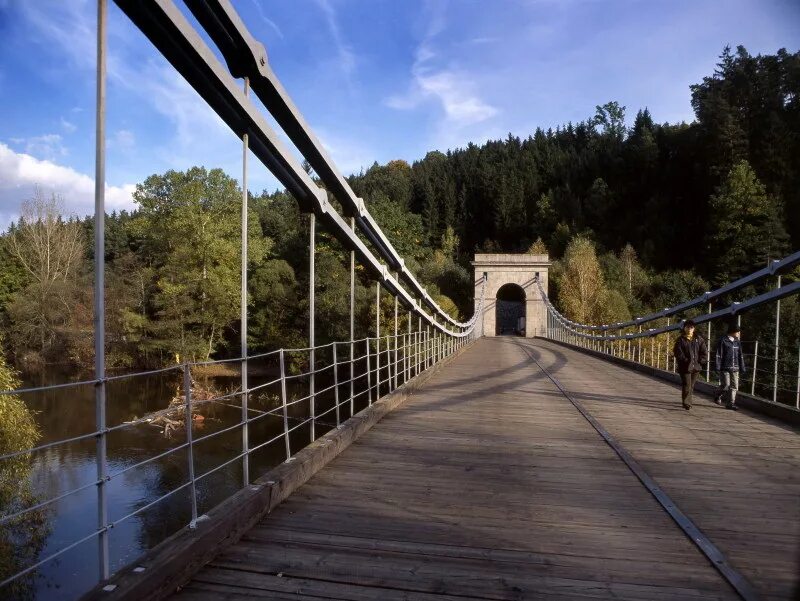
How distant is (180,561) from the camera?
6.44ft

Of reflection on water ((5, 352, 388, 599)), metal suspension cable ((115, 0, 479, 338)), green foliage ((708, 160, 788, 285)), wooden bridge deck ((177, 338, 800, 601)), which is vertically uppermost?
green foliage ((708, 160, 788, 285))

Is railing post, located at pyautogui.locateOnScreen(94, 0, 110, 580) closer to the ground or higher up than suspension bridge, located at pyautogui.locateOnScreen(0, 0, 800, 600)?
higher up

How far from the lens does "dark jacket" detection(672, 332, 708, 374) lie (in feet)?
20.7

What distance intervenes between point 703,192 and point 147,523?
44.5m

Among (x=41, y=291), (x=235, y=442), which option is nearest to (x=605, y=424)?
(x=235, y=442)

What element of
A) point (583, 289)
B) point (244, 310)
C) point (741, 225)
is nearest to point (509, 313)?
point (583, 289)

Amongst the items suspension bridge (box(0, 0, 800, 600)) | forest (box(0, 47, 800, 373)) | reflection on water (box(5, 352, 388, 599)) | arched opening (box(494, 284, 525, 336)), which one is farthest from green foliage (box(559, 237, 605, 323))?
suspension bridge (box(0, 0, 800, 600))

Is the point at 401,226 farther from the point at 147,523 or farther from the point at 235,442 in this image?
the point at 147,523

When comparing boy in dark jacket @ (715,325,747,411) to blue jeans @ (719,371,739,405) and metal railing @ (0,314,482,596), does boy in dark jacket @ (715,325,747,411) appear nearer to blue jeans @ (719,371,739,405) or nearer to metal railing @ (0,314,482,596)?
blue jeans @ (719,371,739,405)

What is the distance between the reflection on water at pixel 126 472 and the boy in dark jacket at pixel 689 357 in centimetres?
364

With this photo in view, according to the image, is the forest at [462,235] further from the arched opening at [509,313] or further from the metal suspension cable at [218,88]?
the arched opening at [509,313]

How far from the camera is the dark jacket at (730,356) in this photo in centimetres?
633

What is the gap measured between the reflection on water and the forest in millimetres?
2331

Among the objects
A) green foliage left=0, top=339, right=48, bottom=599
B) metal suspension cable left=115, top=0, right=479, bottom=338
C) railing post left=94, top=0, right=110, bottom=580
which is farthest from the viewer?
green foliage left=0, top=339, right=48, bottom=599
